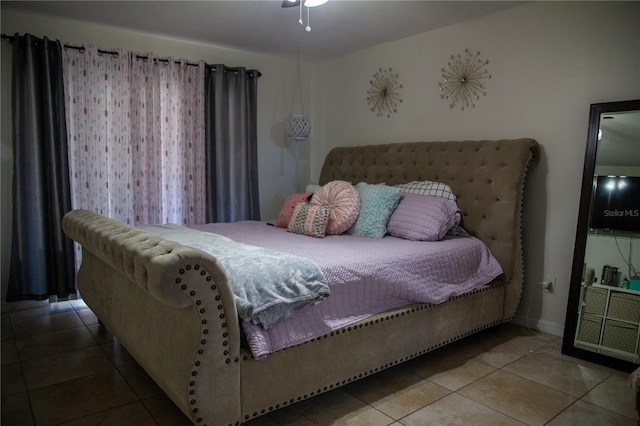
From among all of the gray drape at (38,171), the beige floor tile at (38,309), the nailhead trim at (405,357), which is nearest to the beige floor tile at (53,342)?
the beige floor tile at (38,309)

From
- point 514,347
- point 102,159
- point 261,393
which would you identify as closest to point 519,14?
point 514,347

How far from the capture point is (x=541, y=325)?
3014 mm

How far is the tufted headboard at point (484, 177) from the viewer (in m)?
2.84

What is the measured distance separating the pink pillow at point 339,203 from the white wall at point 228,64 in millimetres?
1511

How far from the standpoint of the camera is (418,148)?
349 cm

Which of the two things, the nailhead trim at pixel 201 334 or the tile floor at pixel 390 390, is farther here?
the tile floor at pixel 390 390

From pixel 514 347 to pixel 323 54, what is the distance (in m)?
3.15

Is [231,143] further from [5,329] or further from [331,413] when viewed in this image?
[331,413]

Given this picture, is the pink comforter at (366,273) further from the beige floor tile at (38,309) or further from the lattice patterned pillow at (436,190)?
the beige floor tile at (38,309)

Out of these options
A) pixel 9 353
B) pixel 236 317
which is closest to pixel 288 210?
pixel 236 317

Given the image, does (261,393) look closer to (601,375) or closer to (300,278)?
(300,278)

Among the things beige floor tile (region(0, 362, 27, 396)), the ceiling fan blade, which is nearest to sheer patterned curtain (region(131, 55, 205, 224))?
the ceiling fan blade

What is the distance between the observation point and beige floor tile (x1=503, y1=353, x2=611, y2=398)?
2.28m

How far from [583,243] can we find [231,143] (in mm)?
2992
